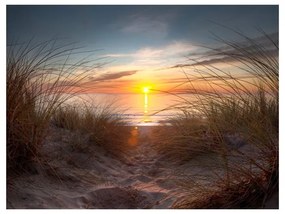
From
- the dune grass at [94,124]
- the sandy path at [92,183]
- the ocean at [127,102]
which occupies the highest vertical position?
the ocean at [127,102]

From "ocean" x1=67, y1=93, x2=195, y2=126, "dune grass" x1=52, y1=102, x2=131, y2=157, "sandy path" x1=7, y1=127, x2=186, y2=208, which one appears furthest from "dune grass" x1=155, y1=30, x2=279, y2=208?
"dune grass" x1=52, y1=102, x2=131, y2=157

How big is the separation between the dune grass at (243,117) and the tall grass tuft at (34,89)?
2.93 ft

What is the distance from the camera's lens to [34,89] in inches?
93.4

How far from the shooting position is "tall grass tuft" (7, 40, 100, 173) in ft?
6.75

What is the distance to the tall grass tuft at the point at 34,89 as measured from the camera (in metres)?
2.06

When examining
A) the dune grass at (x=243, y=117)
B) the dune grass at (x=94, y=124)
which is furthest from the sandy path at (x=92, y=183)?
the dune grass at (x=243, y=117)

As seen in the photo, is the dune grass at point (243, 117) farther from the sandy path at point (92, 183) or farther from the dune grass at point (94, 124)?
the dune grass at point (94, 124)

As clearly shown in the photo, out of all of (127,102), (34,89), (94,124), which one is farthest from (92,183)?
(127,102)

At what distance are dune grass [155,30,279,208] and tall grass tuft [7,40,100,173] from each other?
894mm

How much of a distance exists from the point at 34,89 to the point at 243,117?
1433 mm

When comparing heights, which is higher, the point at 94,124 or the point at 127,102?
the point at 127,102

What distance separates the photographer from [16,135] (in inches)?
80.4

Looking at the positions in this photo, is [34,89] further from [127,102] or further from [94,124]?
[127,102]

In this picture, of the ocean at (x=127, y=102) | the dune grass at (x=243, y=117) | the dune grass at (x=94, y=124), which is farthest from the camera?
the dune grass at (x=94, y=124)
